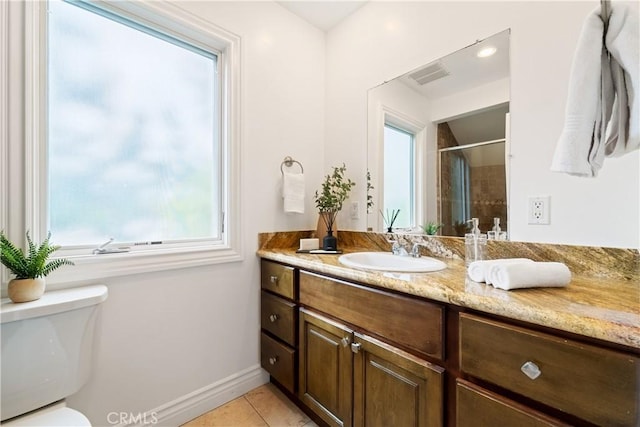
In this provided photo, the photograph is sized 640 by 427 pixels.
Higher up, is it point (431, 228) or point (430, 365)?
point (431, 228)

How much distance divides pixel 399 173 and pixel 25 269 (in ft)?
5.63

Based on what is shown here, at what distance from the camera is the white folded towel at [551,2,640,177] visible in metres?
0.75

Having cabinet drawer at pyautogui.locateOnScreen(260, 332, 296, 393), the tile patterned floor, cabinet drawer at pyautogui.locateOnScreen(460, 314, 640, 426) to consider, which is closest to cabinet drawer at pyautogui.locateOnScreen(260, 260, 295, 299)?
cabinet drawer at pyautogui.locateOnScreen(260, 332, 296, 393)

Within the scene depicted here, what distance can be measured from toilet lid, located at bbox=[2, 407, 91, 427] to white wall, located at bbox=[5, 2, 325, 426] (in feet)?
0.99

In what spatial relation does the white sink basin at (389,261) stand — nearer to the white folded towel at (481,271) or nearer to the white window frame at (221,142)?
the white folded towel at (481,271)

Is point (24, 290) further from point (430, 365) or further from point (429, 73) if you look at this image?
point (429, 73)

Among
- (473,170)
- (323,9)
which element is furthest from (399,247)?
(323,9)

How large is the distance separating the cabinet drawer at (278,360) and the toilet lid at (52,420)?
836 millimetres

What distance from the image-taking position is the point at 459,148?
4.59ft

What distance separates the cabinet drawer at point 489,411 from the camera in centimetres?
67

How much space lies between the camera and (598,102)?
0.78 meters

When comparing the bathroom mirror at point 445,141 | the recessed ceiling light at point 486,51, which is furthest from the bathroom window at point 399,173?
the recessed ceiling light at point 486,51

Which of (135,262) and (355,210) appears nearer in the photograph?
(135,262)

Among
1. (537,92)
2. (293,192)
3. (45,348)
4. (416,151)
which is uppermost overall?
(537,92)
